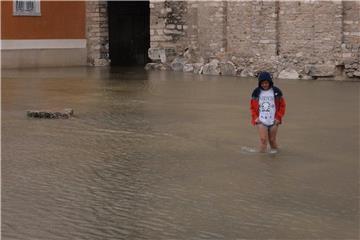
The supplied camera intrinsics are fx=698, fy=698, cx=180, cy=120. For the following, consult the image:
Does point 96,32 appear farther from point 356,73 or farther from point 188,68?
point 356,73

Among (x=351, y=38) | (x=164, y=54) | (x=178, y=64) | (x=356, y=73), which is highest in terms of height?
(x=351, y=38)

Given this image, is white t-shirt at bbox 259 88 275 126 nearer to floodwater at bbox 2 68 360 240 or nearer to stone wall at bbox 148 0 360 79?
floodwater at bbox 2 68 360 240

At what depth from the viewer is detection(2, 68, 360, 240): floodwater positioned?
573 centimetres

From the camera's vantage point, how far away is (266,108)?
8844mm

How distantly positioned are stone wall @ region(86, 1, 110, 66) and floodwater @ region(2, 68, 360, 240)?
40.7 ft

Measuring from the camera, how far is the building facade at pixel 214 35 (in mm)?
19812

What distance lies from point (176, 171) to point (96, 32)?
1988 centimetres

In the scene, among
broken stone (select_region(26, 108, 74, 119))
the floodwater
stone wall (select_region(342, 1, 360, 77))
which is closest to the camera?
the floodwater

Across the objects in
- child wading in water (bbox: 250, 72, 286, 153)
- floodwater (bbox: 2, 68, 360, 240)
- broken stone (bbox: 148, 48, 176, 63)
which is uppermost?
broken stone (bbox: 148, 48, 176, 63)

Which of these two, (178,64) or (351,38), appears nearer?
(351,38)

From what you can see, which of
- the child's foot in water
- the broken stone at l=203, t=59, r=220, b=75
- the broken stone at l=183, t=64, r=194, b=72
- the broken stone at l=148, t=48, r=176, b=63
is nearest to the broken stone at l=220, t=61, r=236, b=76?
the broken stone at l=203, t=59, r=220, b=75

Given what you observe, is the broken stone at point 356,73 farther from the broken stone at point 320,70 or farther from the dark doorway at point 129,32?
the dark doorway at point 129,32

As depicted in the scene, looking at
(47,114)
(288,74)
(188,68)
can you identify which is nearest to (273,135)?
(47,114)

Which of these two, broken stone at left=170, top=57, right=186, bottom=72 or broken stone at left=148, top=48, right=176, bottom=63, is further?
broken stone at left=148, top=48, right=176, bottom=63
